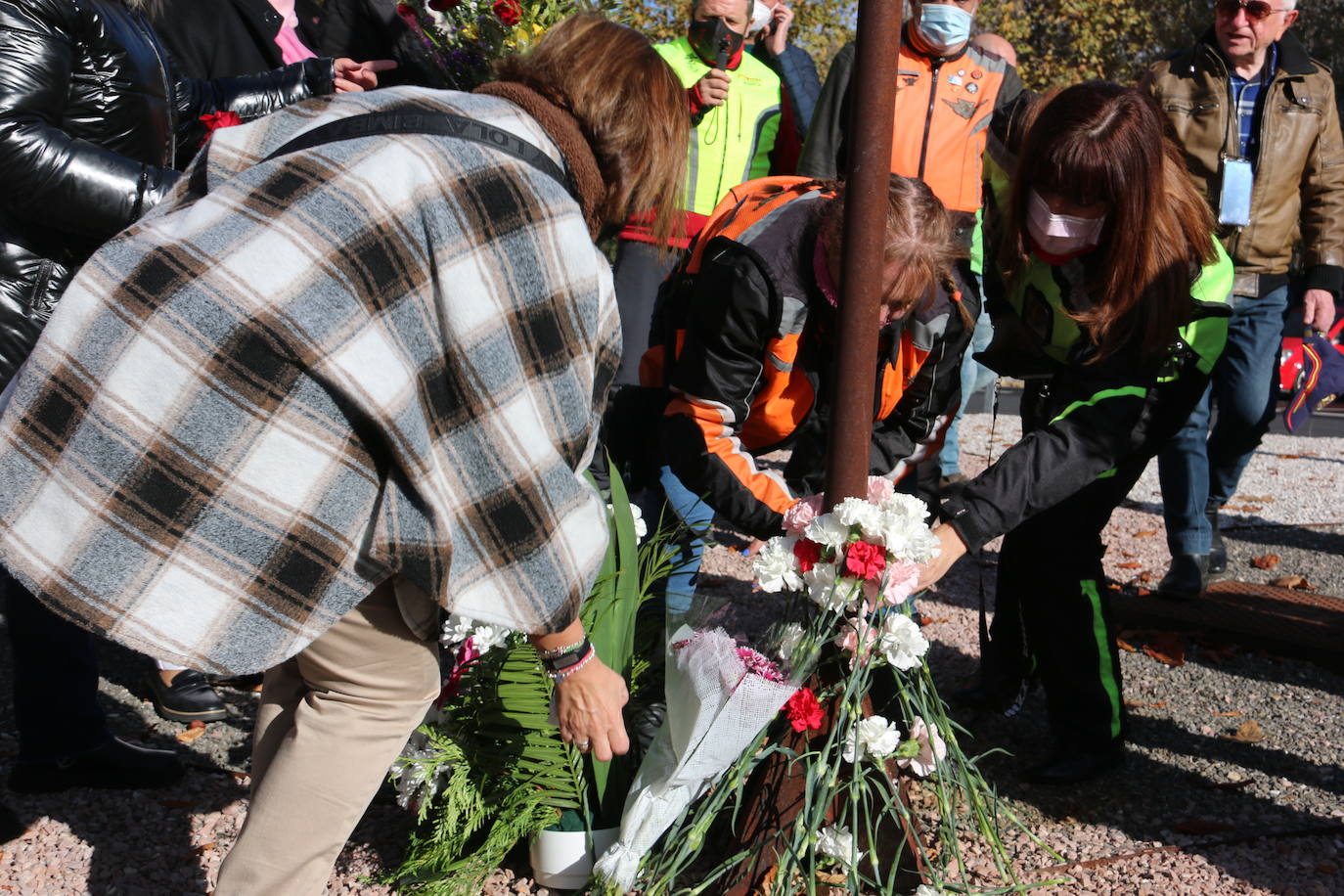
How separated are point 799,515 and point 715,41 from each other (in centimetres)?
262

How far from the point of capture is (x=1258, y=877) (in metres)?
2.48

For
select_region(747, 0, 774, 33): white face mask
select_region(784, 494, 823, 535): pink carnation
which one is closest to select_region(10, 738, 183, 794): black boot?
select_region(784, 494, 823, 535): pink carnation

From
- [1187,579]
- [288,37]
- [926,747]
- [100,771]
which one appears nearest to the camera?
[926,747]

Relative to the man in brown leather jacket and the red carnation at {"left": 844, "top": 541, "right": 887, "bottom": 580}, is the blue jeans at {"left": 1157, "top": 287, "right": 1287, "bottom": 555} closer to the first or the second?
the man in brown leather jacket

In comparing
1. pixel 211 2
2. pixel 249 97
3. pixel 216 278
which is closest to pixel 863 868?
pixel 216 278

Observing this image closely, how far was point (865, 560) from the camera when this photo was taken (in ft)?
6.84

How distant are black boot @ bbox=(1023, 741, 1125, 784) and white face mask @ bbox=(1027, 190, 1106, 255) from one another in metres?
1.24

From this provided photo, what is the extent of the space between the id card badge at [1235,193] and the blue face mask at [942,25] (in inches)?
42.4

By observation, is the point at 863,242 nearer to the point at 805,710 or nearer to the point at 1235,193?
the point at 805,710

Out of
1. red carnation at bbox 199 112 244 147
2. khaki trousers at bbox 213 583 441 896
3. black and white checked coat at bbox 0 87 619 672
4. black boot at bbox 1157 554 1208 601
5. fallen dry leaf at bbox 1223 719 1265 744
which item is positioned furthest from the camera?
black boot at bbox 1157 554 1208 601

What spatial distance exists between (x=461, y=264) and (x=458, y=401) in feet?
0.61

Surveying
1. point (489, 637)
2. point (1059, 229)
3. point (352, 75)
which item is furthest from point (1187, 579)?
point (352, 75)

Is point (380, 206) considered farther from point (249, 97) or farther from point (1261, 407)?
point (1261, 407)

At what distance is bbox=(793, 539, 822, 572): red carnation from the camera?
2189 millimetres
